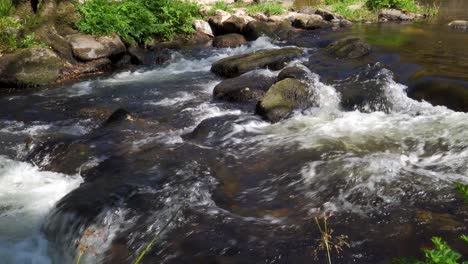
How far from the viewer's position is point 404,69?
9672 millimetres

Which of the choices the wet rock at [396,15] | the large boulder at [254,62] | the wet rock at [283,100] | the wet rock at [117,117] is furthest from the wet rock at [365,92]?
the wet rock at [396,15]

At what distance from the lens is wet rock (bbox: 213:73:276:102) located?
8.83 meters

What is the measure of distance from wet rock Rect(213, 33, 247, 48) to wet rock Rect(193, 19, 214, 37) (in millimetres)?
1280

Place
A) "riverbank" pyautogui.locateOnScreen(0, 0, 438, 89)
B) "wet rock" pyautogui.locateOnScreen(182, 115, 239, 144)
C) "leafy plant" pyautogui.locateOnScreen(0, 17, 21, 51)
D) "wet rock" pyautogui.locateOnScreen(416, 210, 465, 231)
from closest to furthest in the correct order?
"wet rock" pyautogui.locateOnScreen(416, 210, 465, 231), "wet rock" pyautogui.locateOnScreen(182, 115, 239, 144), "riverbank" pyautogui.locateOnScreen(0, 0, 438, 89), "leafy plant" pyautogui.locateOnScreen(0, 17, 21, 51)

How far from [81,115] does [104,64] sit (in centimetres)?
398

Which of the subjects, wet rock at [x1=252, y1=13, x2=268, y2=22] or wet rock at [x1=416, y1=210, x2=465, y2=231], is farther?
wet rock at [x1=252, y1=13, x2=268, y2=22]

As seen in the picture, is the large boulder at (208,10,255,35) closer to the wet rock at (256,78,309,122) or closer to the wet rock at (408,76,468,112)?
the wet rock at (256,78,309,122)

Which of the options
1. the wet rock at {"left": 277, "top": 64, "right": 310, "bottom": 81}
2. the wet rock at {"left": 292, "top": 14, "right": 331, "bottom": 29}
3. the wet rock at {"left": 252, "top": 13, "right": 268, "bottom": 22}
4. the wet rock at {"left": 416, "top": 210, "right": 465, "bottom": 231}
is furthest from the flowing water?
the wet rock at {"left": 252, "top": 13, "right": 268, "bottom": 22}

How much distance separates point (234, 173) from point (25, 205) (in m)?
2.57

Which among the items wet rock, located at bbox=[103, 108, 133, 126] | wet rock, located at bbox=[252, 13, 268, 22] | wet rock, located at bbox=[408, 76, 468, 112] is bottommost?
wet rock, located at bbox=[408, 76, 468, 112]

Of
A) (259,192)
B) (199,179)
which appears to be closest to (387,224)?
(259,192)

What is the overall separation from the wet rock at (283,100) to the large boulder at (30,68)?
6.06 metres

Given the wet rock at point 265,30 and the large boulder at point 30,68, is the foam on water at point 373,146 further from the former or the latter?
the wet rock at point 265,30

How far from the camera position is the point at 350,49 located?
11.2 metres
